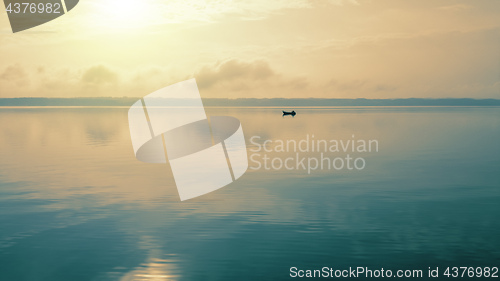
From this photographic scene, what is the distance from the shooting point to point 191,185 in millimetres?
32656

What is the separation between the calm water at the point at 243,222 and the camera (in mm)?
18078

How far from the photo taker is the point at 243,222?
77.3 feet

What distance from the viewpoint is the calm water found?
59.3 ft

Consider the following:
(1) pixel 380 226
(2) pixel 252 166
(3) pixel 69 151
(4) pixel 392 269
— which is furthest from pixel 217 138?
(4) pixel 392 269

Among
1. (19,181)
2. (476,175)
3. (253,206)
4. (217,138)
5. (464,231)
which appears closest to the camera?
(464,231)

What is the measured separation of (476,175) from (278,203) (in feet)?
62.5

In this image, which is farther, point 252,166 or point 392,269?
point 252,166

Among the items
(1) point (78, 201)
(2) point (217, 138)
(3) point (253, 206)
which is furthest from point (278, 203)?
(2) point (217, 138)

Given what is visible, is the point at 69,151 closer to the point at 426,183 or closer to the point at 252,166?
the point at 252,166

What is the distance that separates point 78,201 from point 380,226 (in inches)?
663

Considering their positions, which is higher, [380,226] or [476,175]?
[380,226]

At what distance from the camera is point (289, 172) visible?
127 feet

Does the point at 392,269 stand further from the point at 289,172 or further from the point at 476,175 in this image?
the point at 476,175

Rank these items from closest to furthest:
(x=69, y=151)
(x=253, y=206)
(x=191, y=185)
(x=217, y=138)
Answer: (x=253, y=206)
(x=191, y=185)
(x=69, y=151)
(x=217, y=138)
